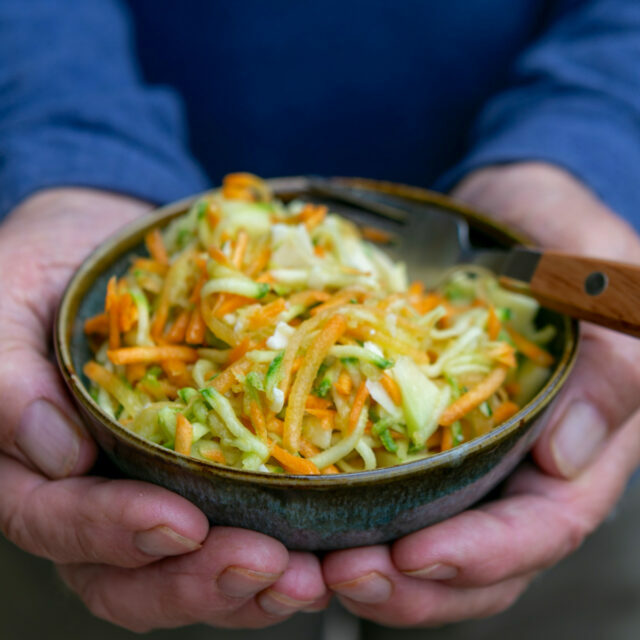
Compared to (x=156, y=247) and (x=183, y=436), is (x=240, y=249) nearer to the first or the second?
(x=156, y=247)

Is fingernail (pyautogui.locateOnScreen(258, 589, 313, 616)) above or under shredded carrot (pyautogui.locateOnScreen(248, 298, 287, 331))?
under

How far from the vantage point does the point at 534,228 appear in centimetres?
160

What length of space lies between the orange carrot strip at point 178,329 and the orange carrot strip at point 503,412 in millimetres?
556

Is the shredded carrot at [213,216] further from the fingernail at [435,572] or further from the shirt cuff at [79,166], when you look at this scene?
the fingernail at [435,572]

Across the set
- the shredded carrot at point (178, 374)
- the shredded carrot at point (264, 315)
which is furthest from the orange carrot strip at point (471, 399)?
the shredded carrot at point (178, 374)

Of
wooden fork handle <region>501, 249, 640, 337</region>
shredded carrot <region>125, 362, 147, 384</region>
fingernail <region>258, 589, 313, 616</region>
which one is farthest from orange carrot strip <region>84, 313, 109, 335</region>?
wooden fork handle <region>501, 249, 640, 337</region>

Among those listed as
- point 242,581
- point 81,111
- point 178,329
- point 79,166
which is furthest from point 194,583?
point 81,111

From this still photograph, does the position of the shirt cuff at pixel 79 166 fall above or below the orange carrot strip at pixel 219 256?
below

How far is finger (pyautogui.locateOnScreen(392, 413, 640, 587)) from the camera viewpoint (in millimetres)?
1053

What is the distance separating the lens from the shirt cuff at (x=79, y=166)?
167 centimetres

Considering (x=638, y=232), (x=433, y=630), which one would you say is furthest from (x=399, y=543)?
(x=433, y=630)

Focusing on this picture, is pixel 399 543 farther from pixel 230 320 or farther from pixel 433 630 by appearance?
pixel 433 630

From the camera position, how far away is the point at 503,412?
1.14 metres

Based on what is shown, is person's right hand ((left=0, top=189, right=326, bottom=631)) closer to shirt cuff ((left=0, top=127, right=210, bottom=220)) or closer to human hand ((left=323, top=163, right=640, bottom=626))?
human hand ((left=323, top=163, right=640, bottom=626))
